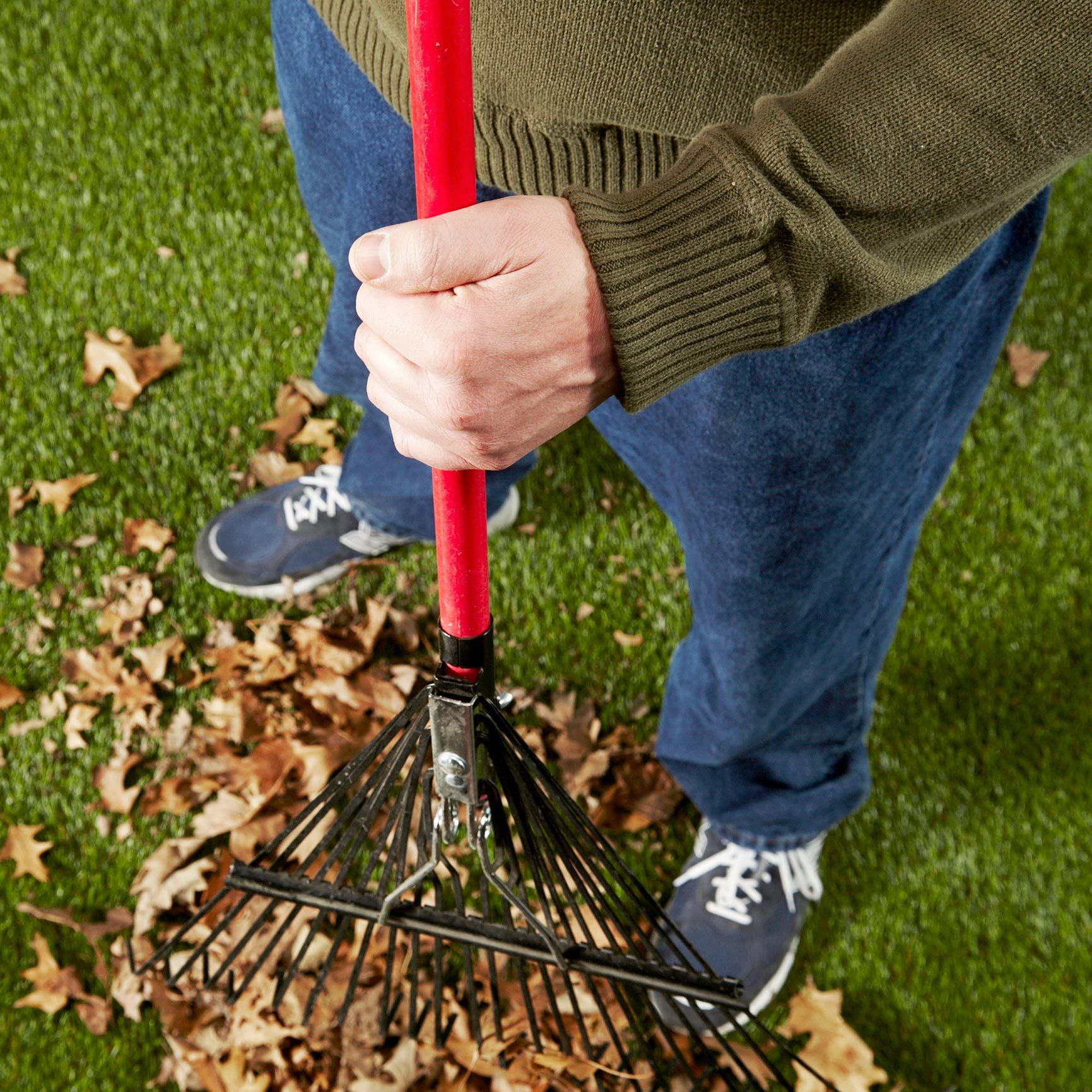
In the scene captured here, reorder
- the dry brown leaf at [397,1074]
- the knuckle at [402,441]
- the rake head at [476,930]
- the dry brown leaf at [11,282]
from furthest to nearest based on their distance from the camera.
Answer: the dry brown leaf at [11,282] → the dry brown leaf at [397,1074] → the rake head at [476,930] → the knuckle at [402,441]

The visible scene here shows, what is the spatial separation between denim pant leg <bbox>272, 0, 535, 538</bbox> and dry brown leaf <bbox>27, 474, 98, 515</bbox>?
92cm

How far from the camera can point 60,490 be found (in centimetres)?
249

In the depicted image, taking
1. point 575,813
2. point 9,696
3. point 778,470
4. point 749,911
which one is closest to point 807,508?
point 778,470

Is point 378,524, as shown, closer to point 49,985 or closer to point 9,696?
point 9,696

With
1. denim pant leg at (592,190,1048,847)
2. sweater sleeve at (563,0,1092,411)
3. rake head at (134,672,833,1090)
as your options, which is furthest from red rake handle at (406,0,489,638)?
rake head at (134,672,833,1090)

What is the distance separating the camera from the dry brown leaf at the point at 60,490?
2484mm

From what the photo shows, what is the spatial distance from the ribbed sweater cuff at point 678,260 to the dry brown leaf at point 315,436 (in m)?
1.83

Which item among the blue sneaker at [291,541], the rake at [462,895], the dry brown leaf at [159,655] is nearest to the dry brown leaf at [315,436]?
the blue sneaker at [291,541]

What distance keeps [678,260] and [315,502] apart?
1.69 metres

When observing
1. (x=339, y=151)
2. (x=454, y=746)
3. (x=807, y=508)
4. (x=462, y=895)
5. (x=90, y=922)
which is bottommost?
(x=90, y=922)

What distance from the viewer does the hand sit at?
797 millimetres

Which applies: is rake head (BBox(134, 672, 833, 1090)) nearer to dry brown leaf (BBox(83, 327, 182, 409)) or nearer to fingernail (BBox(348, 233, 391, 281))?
fingernail (BBox(348, 233, 391, 281))

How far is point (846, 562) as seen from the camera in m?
1.43

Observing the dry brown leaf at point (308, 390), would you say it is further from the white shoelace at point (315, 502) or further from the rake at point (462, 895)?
the rake at point (462, 895)
